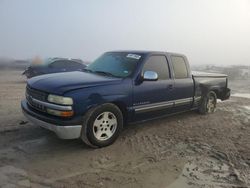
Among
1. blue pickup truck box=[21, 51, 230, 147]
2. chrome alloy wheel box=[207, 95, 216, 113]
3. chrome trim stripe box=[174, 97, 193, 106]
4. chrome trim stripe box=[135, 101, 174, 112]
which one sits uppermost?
blue pickup truck box=[21, 51, 230, 147]

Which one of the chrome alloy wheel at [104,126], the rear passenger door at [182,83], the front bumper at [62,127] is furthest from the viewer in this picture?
the rear passenger door at [182,83]

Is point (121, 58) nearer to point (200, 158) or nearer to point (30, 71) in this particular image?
point (200, 158)

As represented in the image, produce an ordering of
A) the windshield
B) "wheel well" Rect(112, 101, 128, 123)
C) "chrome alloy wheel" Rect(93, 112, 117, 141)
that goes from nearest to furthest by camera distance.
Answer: "chrome alloy wheel" Rect(93, 112, 117, 141), "wheel well" Rect(112, 101, 128, 123), the windshield

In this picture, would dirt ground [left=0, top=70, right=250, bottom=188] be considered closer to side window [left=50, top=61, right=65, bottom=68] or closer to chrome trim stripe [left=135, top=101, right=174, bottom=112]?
chrome trim stripe [left=135, top=101, right=174, bottom=112]

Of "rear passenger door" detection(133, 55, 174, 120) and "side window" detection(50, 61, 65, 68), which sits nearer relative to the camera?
"rear passenger door" detection(133, 55, 174, 120)

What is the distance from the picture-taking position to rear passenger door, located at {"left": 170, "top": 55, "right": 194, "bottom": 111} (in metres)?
6.40

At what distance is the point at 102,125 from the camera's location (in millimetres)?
4918

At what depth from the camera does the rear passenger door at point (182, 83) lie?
6400mm

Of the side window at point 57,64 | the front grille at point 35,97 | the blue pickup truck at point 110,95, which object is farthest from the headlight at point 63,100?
the side window at point 57,64

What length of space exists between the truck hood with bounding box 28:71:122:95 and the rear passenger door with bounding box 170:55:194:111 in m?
1.78

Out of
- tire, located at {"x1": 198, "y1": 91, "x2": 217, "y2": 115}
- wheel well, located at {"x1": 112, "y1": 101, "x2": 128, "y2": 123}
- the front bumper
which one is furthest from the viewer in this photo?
tire, located at {"x1": 198, "y1": 91, "x2": 217, "y2": 115}

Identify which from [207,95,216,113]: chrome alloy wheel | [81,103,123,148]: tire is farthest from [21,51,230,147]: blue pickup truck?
[207,95,216,113]: chrome alloy wheel

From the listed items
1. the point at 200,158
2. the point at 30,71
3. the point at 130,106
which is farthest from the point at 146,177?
the point at 30,71

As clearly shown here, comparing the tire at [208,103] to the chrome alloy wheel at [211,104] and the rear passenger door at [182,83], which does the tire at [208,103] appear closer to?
the chrome alloy wheel at [211,104]
